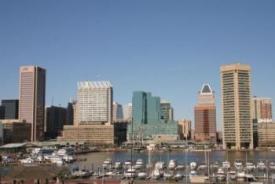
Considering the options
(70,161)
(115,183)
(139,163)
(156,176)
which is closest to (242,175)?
(156,176)

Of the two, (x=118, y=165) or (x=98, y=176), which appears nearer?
(x=98, y=176)

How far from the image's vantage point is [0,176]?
5625cm

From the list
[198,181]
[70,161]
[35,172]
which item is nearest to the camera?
[35,172]

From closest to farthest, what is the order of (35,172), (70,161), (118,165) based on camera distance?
(35,172) → (118,165) → (70,161)

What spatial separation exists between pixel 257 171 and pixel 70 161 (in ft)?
205

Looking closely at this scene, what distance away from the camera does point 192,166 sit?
101 meters

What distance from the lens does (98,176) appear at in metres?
82.8

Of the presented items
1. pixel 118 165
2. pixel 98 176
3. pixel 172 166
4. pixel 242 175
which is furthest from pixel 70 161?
pixel 242 175

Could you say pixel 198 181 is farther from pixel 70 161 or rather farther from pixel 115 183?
pixel 70 161

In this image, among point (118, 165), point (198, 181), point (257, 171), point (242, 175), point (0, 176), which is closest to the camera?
point (0, 176)

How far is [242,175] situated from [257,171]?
19.9 m

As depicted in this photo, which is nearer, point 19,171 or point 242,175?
point 19,171

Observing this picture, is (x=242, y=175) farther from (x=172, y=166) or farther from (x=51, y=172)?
(x=51, y=172)

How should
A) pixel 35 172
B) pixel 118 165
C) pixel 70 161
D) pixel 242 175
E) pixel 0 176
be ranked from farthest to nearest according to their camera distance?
pixel 70 161 < pixel 118 165 < pixel 242 175 < pixel 0 176 < pixel 35 172
